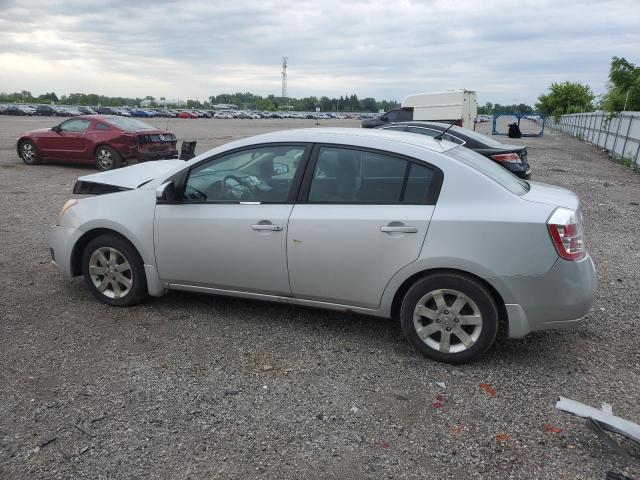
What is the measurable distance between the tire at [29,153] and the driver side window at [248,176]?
12.9m

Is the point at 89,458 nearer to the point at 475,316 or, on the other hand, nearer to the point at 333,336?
the point at 333,336

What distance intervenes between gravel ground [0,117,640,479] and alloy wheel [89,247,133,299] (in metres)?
0.19

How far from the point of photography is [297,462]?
2.86m

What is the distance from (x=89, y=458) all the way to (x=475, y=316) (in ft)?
8.23

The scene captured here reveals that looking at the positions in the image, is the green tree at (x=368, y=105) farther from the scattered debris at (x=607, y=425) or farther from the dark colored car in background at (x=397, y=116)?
the scattered debris at (x=607, y=425)

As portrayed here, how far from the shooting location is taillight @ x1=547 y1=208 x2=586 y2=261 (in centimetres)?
354

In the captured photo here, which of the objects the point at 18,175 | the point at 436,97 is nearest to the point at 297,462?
the point at 18,175

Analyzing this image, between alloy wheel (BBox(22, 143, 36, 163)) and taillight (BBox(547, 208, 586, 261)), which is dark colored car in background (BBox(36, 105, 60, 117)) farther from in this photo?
taillight (BBox(547, 208, 586, 261))

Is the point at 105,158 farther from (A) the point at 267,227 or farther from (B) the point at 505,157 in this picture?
(A) the point at 267,227

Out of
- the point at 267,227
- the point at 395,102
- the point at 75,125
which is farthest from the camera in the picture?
the point at 395,102

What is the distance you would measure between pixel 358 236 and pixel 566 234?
1.38 meters

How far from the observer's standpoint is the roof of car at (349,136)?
162 inches

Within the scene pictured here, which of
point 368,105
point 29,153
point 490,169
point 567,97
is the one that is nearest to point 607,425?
point 490,169

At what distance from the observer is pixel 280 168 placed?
4.28m
